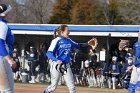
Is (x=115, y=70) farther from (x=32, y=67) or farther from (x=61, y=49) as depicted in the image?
(x=61, y=49)

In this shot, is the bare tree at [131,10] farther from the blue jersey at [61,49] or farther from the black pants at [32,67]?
the blue jersey at [61,49]

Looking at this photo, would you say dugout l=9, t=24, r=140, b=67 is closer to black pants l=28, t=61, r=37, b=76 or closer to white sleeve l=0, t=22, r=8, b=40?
black pants l=28, t=61, r=37, b=76

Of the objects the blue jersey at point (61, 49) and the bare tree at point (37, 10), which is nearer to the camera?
the blue jersey at point (61, 49)

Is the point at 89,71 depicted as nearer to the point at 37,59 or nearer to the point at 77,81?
the point at 77,81

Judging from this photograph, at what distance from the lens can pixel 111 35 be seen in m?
21.9

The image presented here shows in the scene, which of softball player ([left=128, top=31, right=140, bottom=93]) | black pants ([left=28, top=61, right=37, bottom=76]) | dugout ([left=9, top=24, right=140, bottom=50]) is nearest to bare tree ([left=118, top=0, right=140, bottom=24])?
dugout ([left=9, top=24, right=140, bottom=50])

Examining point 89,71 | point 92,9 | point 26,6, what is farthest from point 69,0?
point 89,71

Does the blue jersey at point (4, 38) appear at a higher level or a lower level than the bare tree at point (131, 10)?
higher

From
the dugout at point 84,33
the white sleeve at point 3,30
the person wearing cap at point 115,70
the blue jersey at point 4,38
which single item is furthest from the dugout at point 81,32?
the white sleeve at point 3,30

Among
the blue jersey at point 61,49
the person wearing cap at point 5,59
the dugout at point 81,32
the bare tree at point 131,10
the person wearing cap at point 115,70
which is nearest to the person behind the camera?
the person wearing cap at point 5,59

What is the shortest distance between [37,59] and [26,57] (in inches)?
38.2

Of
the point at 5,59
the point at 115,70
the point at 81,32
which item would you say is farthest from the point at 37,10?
the point at 5,59

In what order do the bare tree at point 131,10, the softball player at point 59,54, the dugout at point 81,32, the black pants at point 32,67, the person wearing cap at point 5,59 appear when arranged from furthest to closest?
the bare tree at point 131,10
the black pants at point 32,67
the dugout at point 81,32
the softball player at point 59,54
the person wearing cap at point 5,59

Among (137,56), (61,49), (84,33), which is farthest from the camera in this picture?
(84,33)
